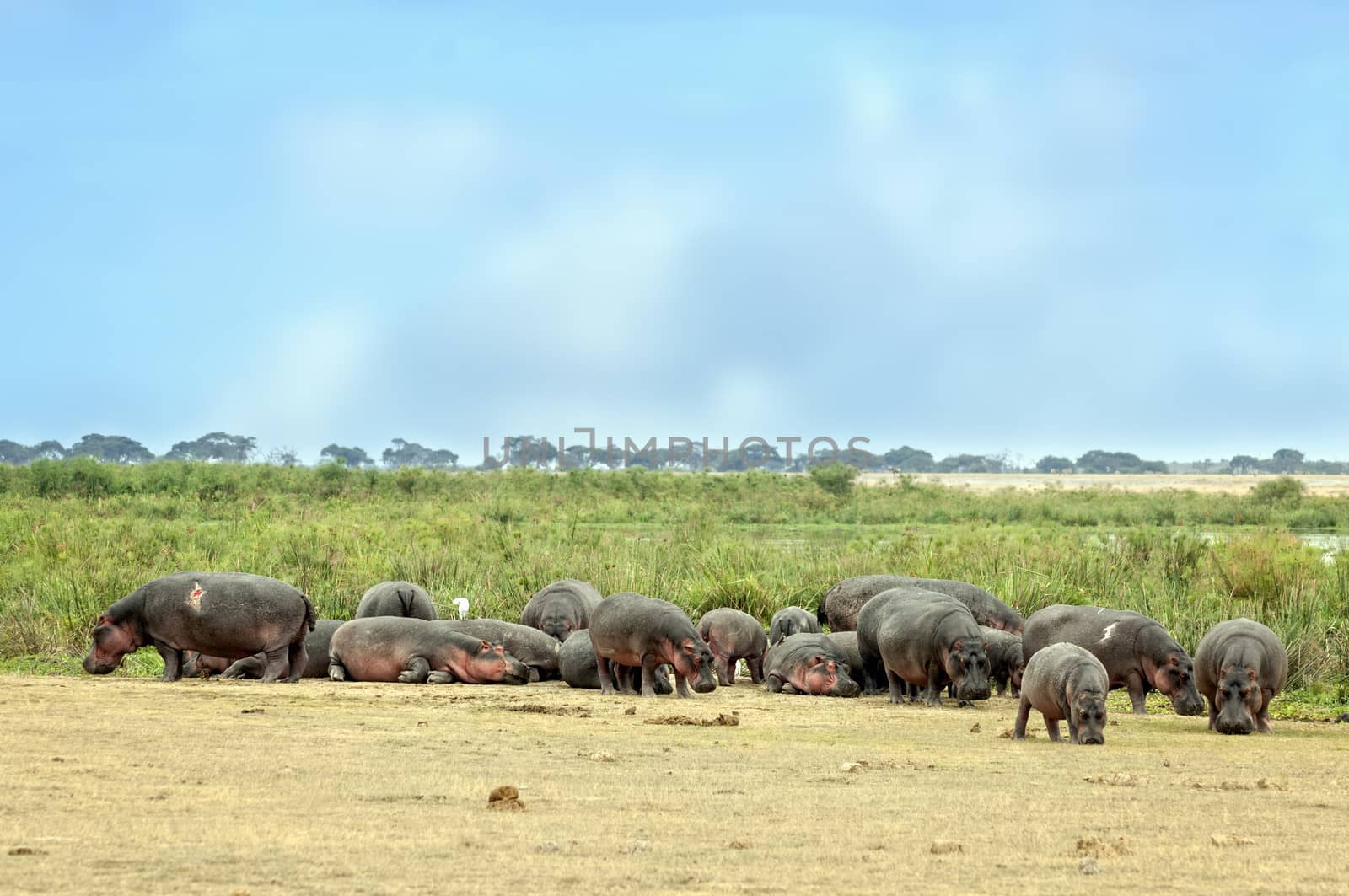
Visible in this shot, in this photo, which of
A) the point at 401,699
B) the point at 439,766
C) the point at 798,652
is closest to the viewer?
the point at 439,766

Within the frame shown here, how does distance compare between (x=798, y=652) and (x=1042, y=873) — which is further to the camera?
(x=798, y=652)

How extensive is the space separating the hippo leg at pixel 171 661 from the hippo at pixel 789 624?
6046 millimetres

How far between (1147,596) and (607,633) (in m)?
7.37

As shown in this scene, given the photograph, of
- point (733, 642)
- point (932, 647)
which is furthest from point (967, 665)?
point (733, 642)

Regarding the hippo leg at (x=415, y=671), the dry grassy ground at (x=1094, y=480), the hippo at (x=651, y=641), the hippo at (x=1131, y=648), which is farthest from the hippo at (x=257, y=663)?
the dry grassy ground at (x=1094, y=480)

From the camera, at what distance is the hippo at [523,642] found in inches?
583

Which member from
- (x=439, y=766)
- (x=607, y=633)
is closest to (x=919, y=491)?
(x=607, y=633)

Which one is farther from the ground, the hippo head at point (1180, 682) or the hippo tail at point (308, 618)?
the hippo tail at point (308, 618)

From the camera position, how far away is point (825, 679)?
14.2 metres

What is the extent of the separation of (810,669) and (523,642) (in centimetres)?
289

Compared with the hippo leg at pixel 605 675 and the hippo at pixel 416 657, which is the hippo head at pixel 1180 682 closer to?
the hippo leg at pixel 605 675

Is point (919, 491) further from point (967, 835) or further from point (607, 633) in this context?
point (967, 835)

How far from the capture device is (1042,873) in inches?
232

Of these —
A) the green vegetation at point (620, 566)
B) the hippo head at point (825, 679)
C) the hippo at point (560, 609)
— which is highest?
the green vegetation at point (620, 566)
